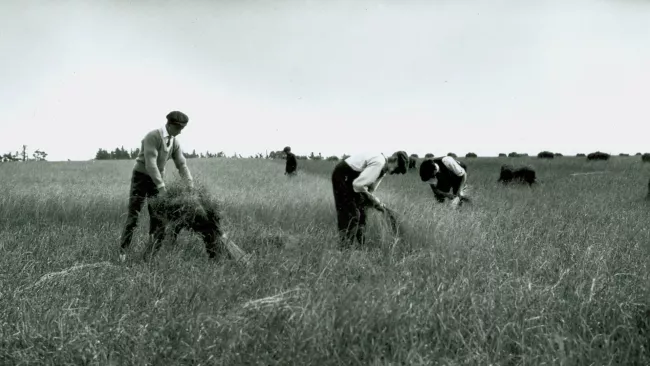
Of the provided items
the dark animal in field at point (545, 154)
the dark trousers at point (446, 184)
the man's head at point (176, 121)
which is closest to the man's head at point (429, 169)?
the dark trousers at point (446, 184)

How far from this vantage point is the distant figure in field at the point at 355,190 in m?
4.60

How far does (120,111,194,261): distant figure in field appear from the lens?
420 cm

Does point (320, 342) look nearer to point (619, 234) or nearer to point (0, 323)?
point (0, 323)

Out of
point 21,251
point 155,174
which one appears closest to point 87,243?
point 21,251

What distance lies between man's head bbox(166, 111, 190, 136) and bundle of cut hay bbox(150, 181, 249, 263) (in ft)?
2.04

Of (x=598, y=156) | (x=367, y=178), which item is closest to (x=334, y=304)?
(x=367, y=178)

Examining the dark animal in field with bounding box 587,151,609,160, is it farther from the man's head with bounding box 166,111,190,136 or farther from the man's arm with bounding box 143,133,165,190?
the man's arm with bounding box 143,133,165,190

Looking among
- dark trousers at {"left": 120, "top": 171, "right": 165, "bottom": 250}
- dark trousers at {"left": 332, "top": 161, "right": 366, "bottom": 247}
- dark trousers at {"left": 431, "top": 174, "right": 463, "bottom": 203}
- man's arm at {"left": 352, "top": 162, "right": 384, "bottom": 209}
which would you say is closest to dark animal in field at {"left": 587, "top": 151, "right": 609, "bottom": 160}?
dark trousers at {"left": 431, "top": 174, "right": 463, "bottom": 203}

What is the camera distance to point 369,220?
528 centimetres

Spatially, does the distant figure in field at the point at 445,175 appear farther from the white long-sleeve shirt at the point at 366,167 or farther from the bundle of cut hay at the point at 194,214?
the bundle of cut hay at the point at 194,214

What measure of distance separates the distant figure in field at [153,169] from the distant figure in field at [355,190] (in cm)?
174

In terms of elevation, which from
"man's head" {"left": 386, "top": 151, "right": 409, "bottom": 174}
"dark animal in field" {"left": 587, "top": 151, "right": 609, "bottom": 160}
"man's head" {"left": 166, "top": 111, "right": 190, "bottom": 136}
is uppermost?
"dark animal in field" {"left": 587, "top": 151, "right": 609, "bottom": 160}

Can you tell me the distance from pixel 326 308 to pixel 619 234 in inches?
183

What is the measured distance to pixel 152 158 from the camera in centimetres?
424
